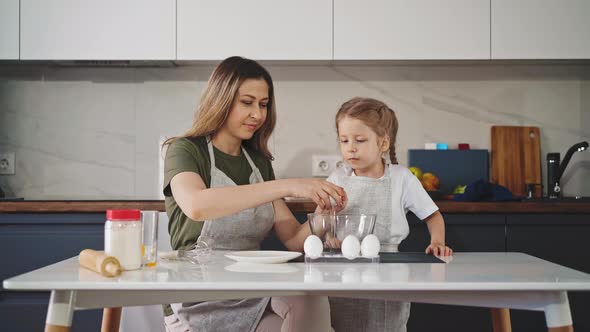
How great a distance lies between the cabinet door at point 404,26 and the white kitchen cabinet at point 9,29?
4.53 ft

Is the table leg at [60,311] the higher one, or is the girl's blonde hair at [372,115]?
the girl's blonde hair at [372,115]

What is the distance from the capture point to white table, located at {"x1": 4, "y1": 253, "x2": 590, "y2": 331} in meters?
1.08

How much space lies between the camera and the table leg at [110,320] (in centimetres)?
157

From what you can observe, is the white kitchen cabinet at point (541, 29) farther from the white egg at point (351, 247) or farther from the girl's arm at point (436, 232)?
the white egg at point (351, 247)

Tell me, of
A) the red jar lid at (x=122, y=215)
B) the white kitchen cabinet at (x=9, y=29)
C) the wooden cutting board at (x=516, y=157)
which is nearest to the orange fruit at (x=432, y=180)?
the wooden cutting board at (x=516, y=157)

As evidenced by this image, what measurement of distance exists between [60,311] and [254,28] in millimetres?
1811

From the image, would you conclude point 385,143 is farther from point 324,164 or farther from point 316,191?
point 324,164

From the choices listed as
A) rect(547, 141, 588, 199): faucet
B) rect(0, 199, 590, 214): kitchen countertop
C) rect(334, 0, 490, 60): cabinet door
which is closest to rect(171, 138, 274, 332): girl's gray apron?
rect(0, 199, 590, 214): kitchen countertop

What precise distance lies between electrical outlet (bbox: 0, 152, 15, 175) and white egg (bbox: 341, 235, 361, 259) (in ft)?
7.13

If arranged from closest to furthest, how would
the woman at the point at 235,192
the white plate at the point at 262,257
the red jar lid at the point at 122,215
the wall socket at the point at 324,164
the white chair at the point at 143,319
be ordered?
the red jar lid at the point at 122,215 → the white plate at the point at 262,257 → the woman at the point at 235,192 → the white chair at the point at 143,319 → the wall socket at the point at 324,164

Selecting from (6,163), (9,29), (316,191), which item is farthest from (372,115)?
(6,163)

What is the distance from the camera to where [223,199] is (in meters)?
1.52

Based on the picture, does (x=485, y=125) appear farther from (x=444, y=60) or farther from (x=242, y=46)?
(x=242, y=46)

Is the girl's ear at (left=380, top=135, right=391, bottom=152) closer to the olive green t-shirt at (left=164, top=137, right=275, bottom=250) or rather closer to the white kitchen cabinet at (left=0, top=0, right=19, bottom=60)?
the olive green t-shirt at (left=164, top=137, right=275, bottom=250)
